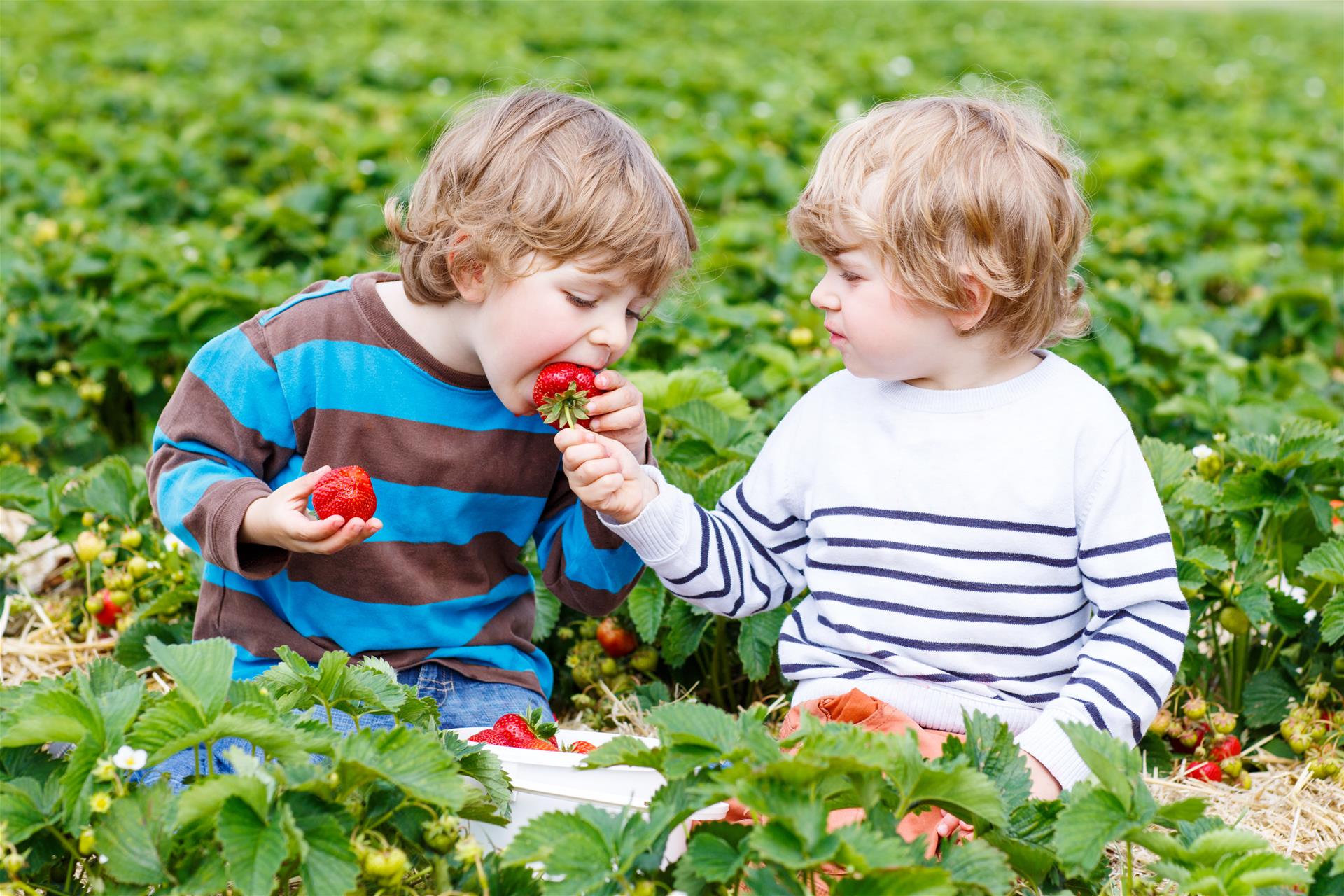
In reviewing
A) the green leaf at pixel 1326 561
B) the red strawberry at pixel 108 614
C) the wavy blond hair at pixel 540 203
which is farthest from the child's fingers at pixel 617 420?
the red strawberry at pixel 108 614

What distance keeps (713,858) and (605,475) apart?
2.11ft

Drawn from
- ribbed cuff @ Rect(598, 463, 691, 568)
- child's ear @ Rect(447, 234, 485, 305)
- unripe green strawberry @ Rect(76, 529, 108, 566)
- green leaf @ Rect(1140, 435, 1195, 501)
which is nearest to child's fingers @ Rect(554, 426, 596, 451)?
ribbed cuff @ Rect(598, 463, 691, 568)

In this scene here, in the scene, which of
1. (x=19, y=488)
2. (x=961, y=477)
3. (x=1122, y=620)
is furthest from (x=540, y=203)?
(x=19, y=488)

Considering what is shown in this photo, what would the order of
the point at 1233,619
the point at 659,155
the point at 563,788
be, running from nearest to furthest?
the point at 563,788
the point at 1233,619
the point at 659,155

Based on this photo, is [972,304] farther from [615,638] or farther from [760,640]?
[615,638]

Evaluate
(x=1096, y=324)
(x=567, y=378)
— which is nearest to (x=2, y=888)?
(x=567, y=378)

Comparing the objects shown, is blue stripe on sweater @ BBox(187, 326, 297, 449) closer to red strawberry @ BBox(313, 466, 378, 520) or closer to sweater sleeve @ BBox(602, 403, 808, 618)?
red strawberry @ BBox(313, 466, 378, 520)

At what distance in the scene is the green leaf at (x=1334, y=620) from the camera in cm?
229

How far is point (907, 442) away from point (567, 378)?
54 cm

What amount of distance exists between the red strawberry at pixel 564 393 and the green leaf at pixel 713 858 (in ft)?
2.29

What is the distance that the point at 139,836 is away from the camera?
157 centimetres

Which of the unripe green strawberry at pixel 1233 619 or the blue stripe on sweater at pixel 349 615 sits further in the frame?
the unripe green strawberry at pixel 1233 619

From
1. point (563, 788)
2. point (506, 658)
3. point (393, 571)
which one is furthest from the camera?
point (506, 658)

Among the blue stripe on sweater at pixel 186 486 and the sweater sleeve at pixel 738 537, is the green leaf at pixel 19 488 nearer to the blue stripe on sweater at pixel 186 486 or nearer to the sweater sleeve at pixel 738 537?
the blue stripe on sweater at pixel 186 486
